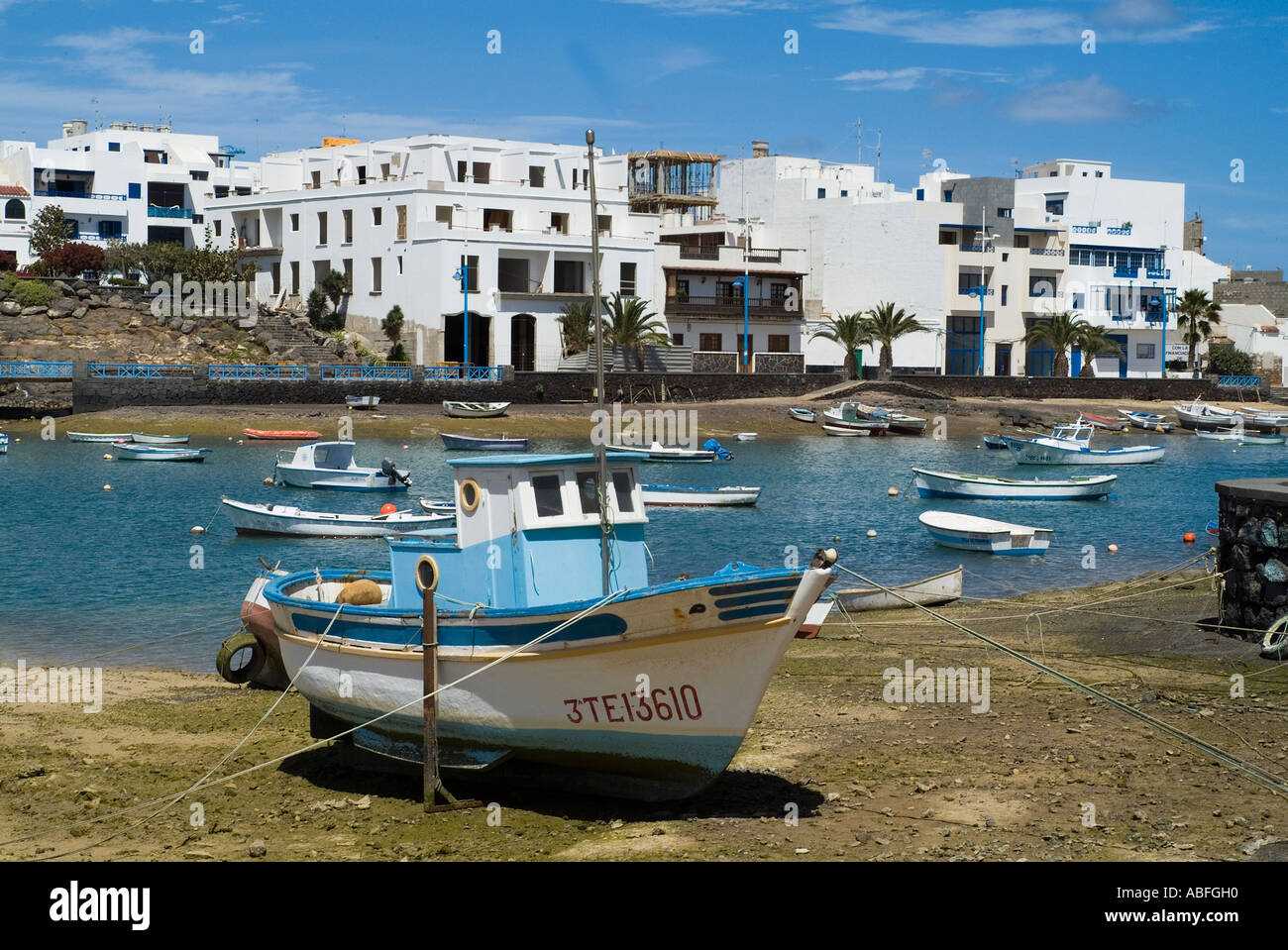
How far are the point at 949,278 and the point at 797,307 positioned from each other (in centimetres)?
1065

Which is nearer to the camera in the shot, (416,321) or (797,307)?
(416,321)

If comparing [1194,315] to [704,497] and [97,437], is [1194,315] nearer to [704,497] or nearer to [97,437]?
[704,497]

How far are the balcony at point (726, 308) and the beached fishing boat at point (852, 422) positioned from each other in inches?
448

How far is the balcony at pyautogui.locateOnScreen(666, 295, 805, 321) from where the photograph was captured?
81.0 metres

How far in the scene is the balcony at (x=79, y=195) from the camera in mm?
94562

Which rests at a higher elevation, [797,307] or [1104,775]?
[797,307]

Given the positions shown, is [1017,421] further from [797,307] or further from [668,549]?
[668,549]

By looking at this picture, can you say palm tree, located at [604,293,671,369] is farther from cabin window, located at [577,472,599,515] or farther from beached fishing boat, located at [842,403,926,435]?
cabin window, located at [577,472,599,515]

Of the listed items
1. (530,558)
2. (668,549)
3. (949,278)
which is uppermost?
(949,278)

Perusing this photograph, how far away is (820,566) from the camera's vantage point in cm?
1217

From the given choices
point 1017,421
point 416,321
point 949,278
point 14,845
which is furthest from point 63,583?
point 949,278

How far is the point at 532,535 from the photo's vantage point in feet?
48.5

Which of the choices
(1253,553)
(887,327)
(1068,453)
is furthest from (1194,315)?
(1253,553)

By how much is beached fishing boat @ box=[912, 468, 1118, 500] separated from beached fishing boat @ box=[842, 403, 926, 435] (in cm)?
2603
